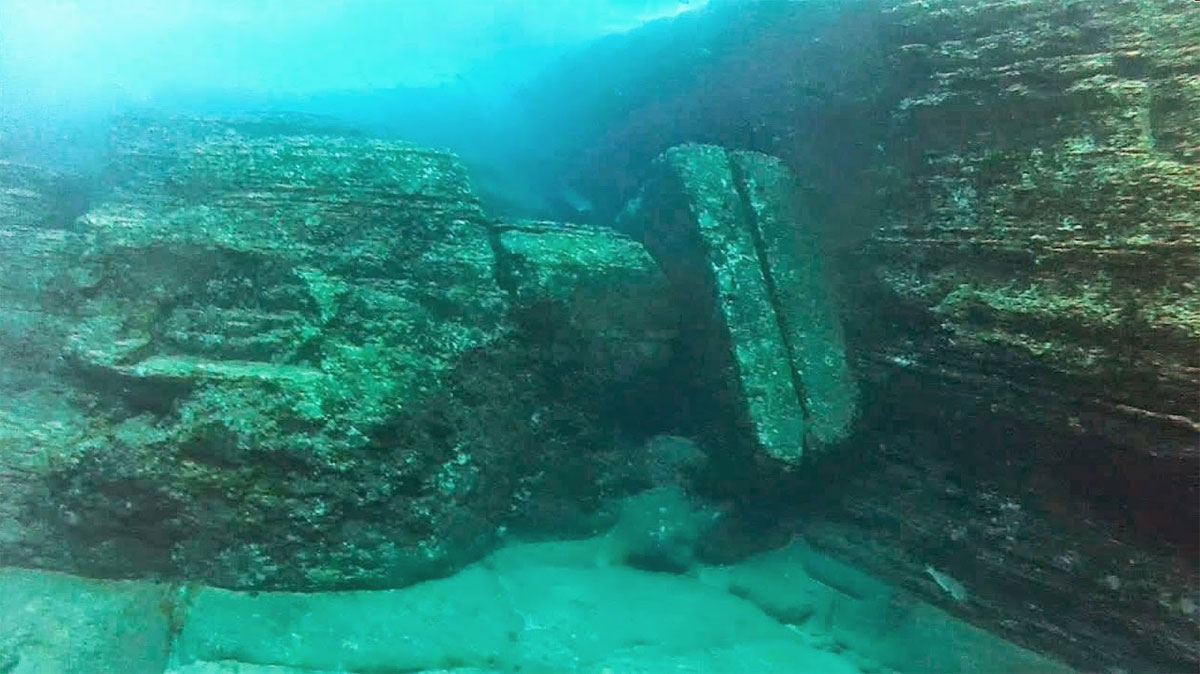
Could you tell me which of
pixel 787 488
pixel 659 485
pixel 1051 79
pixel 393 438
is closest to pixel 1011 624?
pixel 787 488

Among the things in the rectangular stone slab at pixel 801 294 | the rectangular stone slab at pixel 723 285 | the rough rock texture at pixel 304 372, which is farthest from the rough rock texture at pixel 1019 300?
the rough rock texture at pixel 304 372

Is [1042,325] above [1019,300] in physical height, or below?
below

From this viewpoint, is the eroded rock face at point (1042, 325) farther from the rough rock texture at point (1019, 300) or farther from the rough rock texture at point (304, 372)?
the rough rock texture at point (304, 372)

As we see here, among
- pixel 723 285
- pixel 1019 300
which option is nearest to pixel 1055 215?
pixel 1019 300

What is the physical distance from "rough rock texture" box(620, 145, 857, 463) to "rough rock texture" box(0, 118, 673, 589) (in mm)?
413

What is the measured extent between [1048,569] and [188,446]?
5.25 m

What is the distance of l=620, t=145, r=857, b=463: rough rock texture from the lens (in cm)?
568

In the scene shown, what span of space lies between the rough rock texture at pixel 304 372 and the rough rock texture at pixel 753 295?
16.2 inches

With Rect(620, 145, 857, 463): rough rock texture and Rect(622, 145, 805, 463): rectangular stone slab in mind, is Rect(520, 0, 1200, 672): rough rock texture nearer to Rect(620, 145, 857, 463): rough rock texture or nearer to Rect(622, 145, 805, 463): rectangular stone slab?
Rect(620, 145, 857, 463): rough rock texture

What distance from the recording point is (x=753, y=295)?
19.6ft

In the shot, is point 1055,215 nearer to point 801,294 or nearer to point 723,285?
point 801,294

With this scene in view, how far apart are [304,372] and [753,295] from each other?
10.7 ft

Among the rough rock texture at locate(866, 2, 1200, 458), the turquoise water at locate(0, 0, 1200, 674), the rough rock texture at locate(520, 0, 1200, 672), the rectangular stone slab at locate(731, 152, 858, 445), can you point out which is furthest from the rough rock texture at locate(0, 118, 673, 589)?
the rough rock texture at locate(866, 2, 1200, 458)

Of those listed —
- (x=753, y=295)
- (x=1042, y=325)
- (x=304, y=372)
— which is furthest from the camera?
(x=753, y=295)
